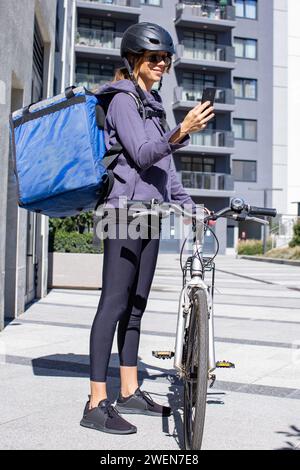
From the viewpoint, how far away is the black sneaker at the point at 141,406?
11.4ft

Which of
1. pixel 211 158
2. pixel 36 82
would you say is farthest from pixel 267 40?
pixel 36 82

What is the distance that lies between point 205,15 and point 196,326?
42.8m

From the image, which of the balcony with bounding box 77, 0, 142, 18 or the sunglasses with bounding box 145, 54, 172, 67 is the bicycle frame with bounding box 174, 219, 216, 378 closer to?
the sunglasses with bounding box 145, 54, 172, 67

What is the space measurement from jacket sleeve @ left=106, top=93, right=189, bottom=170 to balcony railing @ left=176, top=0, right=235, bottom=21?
4148 cm

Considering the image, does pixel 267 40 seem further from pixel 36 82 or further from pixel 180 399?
pixel 180 399

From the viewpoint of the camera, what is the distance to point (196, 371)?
2846 mm

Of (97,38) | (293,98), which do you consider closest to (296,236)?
(97,38)

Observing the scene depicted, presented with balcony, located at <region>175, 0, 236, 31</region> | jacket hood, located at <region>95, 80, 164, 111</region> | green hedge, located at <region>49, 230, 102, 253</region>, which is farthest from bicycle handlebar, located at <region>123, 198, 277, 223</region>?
balcony, located at <region>175, 0, 236, 31</region>

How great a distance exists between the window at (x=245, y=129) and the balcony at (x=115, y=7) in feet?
35.0

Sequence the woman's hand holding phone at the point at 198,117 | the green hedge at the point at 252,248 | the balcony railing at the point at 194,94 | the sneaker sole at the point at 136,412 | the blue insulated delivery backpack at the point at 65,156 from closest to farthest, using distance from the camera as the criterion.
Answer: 1. the woman's hand holding phone at the point at 198,117
2. the blue insulated delivery backpack at the point at 65,156
3. the sneaker sole at the point at 136,412
4. the green hedge at the point at 252,248
5. the balcony railing at the point at 194,94

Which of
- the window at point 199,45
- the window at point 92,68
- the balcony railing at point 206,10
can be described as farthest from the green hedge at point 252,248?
the balcony railing at point 206,10

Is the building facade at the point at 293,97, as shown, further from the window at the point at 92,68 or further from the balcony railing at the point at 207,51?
the window at the point at 92,68

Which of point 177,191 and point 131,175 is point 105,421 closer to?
point 131,175

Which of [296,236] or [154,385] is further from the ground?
[296,236]
